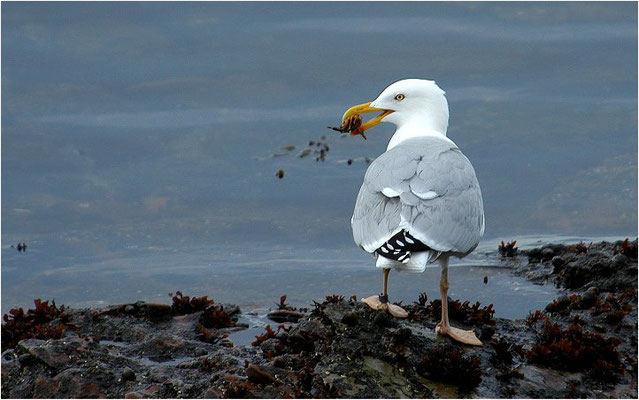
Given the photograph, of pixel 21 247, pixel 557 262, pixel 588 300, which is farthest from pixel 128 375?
pixel 21 247

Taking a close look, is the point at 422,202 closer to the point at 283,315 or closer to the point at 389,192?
the point at 389,192

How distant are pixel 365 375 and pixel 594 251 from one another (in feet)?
11.1

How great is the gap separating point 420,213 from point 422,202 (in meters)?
0.10

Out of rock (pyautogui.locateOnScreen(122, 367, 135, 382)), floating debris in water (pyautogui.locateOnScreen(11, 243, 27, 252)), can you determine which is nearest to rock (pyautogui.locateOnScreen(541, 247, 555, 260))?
rock (pyautogui.locateOnScreen(122, 367, 135, 382))

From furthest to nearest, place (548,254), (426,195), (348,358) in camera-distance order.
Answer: (548,254)
(426,195)
(348,358)

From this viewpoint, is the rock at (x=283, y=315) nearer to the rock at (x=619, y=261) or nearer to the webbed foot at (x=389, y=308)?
the webbed foot at (x=389, y=308)

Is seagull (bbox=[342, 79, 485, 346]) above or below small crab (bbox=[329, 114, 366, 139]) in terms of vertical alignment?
below

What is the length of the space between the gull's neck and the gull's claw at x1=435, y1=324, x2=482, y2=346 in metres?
1.59

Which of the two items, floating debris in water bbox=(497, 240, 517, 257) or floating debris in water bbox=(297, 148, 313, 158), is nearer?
floating debris in water bbox=(497, 240, 517, 257)

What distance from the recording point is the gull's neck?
7.20 metres

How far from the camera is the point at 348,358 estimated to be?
5.46 meters

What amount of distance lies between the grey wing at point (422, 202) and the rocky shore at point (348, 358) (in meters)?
0.50

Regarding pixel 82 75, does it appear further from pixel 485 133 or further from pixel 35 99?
pixel 485 133

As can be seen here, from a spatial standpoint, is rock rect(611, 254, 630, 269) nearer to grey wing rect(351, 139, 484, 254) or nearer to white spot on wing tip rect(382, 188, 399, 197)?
grey wing rect(351, 139, 484, 254)
